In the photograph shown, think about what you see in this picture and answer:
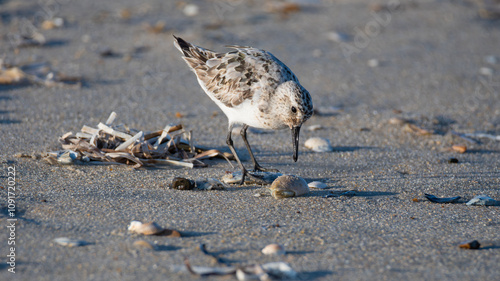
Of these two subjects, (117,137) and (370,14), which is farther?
(370,14)

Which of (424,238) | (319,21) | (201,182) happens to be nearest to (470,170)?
(424,238)

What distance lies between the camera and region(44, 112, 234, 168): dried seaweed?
15.7 feet

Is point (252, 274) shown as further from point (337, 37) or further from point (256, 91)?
point (337, 37)

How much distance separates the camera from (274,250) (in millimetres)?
3295

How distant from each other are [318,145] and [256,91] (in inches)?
45.5

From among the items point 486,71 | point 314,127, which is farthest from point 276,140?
point 486,71

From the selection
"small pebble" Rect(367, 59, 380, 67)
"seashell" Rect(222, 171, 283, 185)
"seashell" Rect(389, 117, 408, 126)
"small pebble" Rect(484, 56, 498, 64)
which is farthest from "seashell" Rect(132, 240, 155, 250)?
"small pebble" Rect(484, 56, 498, 64)


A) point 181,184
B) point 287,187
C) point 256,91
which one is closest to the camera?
point 287,187

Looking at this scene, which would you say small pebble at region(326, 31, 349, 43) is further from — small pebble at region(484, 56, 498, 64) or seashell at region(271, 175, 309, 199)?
seashell at region(271, 175, 309, 199)

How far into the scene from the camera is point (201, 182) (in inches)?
176

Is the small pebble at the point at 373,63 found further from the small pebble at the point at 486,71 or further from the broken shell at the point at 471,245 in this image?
the broken shell at the point at 471,245

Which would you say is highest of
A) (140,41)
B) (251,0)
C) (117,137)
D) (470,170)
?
(251,0)

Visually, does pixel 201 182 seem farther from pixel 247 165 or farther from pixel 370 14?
pixel 370 14

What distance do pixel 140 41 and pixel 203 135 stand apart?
136 inches
